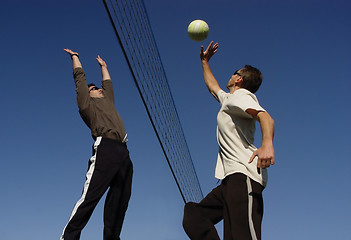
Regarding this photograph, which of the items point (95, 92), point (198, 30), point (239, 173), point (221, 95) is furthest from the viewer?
point (198, 30)

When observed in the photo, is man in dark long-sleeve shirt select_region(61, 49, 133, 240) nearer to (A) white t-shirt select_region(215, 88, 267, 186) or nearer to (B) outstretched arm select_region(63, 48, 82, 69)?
(B) outstretched arm select_region(63, 48, 82, 69)

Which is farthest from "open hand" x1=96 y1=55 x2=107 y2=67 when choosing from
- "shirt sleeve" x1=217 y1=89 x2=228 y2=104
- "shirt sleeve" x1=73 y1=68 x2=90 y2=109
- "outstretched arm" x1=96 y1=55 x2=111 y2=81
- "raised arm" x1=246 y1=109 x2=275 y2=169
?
"raised arm" x1=246 y1=109 x2=275 y2=169

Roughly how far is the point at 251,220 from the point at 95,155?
178 cm

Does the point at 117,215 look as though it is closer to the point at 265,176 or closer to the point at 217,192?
the point at 217,192

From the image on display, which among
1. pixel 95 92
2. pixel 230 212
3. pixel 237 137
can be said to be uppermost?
pixel 95 92

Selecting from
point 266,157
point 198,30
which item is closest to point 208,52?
point 198,30

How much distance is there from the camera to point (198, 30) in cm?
553

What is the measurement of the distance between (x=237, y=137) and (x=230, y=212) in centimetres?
65

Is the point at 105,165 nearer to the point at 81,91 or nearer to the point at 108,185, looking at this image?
the point at 108,185

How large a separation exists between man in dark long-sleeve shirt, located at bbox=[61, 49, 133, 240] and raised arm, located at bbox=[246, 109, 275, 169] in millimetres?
1615

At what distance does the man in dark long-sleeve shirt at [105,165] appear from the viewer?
3719 millimetres

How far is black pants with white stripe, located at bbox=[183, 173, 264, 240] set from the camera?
2.85 metres

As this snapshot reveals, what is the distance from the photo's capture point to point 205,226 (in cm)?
320

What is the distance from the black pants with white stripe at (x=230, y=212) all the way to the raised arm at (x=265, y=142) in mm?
260
